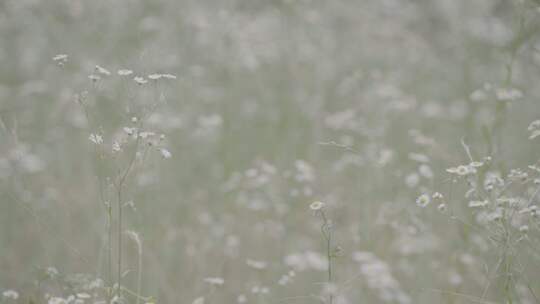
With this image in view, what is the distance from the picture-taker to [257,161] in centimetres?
425

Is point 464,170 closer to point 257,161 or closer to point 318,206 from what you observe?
point 318,206

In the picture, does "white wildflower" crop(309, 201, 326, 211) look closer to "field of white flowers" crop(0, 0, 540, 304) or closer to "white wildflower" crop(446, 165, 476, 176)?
"field of white flowers" crop(0, 0, 540, 304)

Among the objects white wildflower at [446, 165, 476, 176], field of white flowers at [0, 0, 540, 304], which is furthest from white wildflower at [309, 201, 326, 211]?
white wildflower at [446, 165, 476, 176]

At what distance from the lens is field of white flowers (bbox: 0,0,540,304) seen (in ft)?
9.23

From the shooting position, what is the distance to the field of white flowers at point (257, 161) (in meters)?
2.81

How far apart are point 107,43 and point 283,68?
1.99 m

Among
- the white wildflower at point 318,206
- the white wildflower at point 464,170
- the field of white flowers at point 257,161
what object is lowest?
the white wildflower at point 318,206

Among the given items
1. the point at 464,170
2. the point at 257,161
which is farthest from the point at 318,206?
the point at 257,161

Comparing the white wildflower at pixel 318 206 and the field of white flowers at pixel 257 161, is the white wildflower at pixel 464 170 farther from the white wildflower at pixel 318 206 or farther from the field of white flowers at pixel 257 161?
the white wildflower at pixel 318 206

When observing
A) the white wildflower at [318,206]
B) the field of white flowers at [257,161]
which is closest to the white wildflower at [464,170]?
the field of white flowers at [257,161]

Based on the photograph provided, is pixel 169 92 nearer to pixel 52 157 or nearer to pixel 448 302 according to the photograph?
pixel 52 157

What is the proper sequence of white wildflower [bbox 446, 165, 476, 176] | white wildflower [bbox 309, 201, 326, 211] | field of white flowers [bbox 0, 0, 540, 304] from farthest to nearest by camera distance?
Result: field of white flowers [bbox 0, 0, 540, 304]
white wildflower [bbox 446, 165, 476, 176]
white wildflower [bbox 309, 201, 326, 211]

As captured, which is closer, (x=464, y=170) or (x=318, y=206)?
(x=318, y=206)

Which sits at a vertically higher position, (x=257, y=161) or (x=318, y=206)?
(x=257, y=161)
